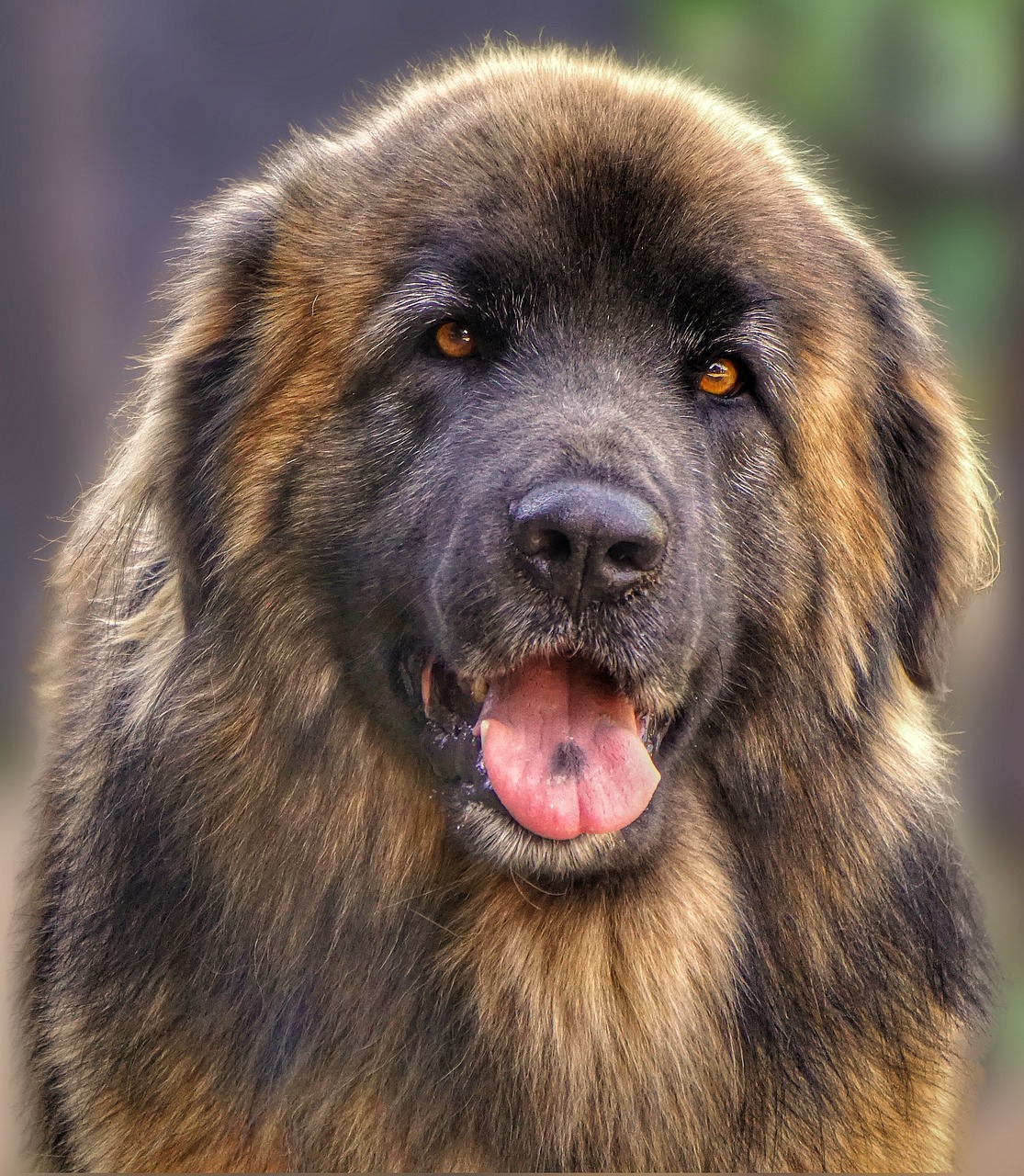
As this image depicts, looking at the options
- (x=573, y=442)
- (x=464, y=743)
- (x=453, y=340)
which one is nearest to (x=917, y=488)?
(x=573, y=442)

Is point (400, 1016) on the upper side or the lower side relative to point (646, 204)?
lower

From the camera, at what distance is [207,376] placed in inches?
97.0

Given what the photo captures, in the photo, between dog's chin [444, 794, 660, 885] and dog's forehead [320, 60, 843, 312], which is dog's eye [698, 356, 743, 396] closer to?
dog's forehead [320, 60, 843, 312]

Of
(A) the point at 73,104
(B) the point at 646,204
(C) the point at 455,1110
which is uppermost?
(A) the point at 73,104

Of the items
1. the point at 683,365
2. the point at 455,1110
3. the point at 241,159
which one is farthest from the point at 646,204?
the point at 455,1110

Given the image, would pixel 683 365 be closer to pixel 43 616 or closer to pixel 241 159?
pixel 241 159

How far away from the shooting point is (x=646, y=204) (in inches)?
87.8

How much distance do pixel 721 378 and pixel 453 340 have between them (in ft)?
1.59

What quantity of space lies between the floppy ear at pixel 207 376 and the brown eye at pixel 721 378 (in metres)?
0.84

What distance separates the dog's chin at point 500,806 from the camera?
204cm

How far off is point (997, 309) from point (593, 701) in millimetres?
1904

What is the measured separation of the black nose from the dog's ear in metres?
0.78

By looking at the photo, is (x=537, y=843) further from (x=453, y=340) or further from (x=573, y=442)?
(x=453, y=340)

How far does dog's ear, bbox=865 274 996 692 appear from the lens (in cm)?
253
